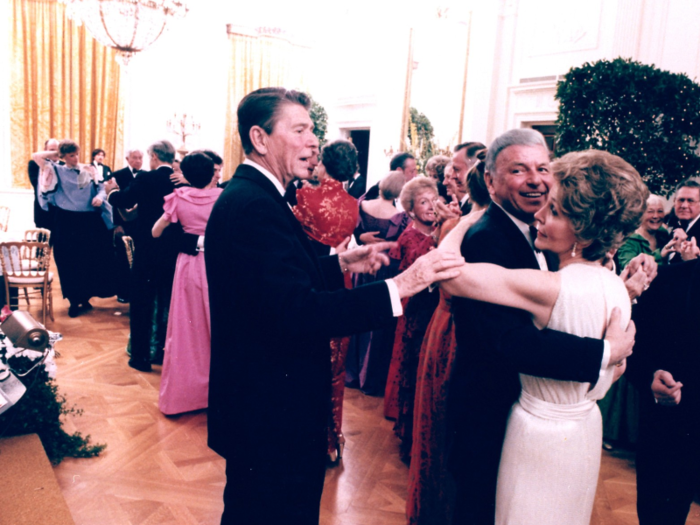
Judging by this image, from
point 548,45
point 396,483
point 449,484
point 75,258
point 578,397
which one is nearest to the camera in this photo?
point 578,397

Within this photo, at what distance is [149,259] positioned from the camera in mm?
4316

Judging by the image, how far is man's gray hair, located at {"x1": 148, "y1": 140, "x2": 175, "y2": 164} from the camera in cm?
458

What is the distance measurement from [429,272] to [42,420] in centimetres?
253

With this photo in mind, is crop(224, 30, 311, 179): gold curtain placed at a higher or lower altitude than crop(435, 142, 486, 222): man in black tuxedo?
higher

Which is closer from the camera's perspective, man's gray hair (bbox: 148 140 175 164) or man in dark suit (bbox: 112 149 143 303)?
man's gray hair (bbox: 148 140 175 164)

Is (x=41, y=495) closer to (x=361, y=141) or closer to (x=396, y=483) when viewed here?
(x=396, y=483)

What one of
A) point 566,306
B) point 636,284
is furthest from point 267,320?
point 636,284

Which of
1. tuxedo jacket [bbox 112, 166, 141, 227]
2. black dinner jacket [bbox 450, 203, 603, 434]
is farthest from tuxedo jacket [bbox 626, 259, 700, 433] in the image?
tuxedo jacket [bbox 112, 166, 141, 227]

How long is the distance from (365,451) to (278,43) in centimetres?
900

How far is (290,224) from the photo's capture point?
5.12ft

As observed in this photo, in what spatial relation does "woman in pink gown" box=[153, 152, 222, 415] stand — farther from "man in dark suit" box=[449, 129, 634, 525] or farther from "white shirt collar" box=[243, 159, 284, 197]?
"man in dark suit" box=[449, 129, 634, 525]

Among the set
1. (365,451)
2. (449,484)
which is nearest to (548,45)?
(365,451)

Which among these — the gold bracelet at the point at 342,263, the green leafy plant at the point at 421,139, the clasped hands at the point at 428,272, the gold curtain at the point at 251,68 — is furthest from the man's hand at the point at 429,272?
the gold curtain at the point at 251,68

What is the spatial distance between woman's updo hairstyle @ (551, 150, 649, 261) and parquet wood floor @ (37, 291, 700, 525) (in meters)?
1.89
